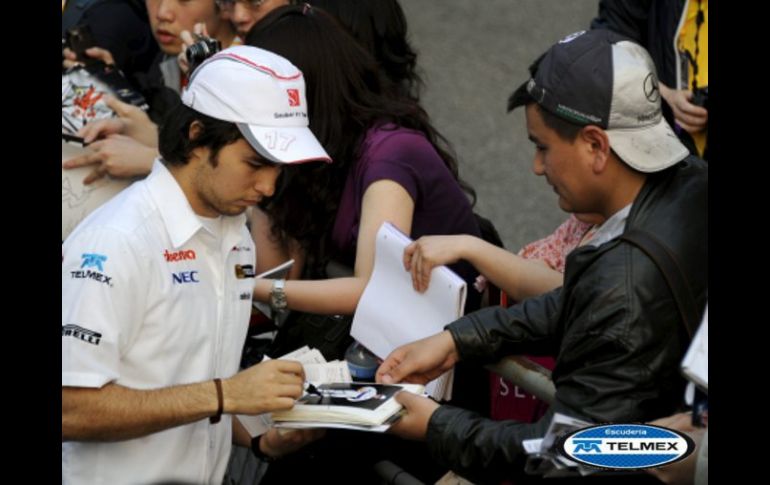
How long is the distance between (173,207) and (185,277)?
18cm

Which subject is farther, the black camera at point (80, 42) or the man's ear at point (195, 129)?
the black camera at point (80, 42)

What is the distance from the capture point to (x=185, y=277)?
140 inches

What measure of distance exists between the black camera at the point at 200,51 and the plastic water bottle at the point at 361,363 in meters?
1.25

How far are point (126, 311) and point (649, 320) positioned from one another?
1.25 m

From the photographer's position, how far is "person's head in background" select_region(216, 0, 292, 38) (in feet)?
17.1

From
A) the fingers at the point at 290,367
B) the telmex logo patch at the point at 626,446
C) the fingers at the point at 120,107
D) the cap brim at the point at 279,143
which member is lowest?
the fingers at the point at 290,367

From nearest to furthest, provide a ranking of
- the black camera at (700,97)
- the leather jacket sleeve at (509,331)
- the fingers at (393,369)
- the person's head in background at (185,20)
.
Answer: the leather jacket sleeve at (509,331), the fingers at (393,369), the black camera at (700,97), the person's head in background at (185,20)

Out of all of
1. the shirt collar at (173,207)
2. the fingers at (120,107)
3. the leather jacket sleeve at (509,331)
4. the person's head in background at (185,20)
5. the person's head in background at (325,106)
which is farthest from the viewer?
the person's head in background at (185,20)

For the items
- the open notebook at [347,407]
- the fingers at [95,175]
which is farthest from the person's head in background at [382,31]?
the open notebook at [347,407]

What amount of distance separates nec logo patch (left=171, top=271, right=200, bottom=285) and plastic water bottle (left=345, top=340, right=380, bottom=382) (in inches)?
32.0

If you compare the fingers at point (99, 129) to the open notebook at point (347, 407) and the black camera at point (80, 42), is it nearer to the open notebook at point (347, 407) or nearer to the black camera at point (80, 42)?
the black camera at point (80, 42)

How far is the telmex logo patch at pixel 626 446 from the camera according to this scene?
3.01m

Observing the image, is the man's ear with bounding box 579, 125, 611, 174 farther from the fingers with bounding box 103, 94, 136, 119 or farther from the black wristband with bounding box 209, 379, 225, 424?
the fingers with bounding box 103, 94, 136, 119
